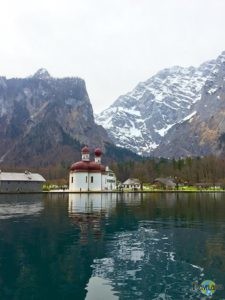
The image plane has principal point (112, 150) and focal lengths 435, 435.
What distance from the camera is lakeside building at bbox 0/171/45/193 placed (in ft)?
598

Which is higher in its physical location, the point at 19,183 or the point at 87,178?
the point at 87,178

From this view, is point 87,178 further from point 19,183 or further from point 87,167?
point 19,183

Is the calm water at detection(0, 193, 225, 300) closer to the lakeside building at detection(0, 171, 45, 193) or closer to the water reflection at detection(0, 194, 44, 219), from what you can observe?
the water reflection at detection(0, 194, 44, 219)

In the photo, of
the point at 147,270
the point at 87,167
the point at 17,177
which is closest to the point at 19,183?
the point at 17,177

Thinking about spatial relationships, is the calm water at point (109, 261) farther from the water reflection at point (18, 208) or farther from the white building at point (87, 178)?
the white building at point (87, 178)

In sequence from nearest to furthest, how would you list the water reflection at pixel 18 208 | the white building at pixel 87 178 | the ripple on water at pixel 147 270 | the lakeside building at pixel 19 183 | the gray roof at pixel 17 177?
the ripple on water at pixel 147 270 → the water reflection at pixel 18 208 → the lakeside building at pixel 19 183 → the gray roof at pixel 17 177 → the white building at pixel 87 178

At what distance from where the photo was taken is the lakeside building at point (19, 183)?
182125 millimetres

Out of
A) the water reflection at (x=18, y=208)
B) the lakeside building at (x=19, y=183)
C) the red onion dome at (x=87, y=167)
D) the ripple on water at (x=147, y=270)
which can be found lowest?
the ripple on water at (x=147, y=270)

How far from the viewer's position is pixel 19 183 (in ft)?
610

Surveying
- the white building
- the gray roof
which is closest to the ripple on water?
the gray roof

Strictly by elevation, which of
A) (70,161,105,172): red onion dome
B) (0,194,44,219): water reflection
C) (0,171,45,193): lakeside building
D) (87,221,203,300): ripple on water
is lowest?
(87,221,203,300): ripple on water

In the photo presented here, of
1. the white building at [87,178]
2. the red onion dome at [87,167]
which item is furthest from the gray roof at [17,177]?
the red onion dome at [87,167]

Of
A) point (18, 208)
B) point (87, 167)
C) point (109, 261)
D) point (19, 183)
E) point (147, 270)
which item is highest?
point (87, 167)

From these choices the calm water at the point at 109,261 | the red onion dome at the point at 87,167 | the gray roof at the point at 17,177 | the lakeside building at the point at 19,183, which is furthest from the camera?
the red onion dome at the point at 87,167
